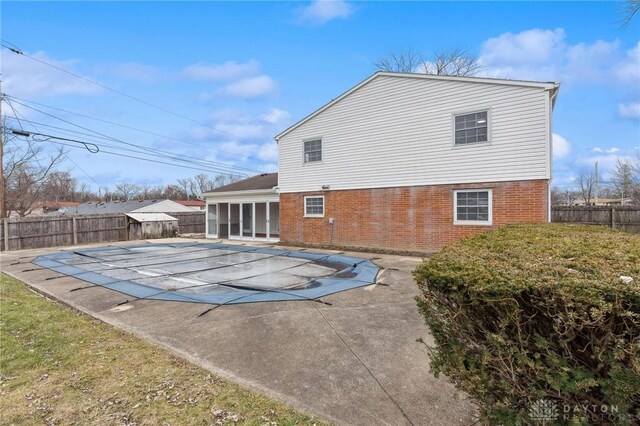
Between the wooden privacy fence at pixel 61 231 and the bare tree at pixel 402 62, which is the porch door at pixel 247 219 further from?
the bare tree at pixel 402 62

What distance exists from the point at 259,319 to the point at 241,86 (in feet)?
102

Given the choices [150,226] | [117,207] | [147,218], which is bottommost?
[150,226]

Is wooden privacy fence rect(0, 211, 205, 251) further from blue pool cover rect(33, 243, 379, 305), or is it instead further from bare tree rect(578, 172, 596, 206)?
bare tree rect(578, 172, 596, 206)

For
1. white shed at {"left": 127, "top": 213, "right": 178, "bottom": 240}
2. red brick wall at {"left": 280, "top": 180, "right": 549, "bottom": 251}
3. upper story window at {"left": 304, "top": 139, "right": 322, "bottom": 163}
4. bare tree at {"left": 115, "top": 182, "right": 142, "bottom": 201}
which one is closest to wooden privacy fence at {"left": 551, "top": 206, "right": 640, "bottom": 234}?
red brick wall at {"left": 280, "top": 180, "right": 549, "bottom": 251}

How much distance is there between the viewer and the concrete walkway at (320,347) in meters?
2.84

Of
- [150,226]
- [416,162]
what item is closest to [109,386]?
[416,162]

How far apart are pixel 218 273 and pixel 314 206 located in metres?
6.63

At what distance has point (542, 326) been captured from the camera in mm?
1745

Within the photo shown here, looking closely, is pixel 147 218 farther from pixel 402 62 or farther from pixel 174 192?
pixel 174 192

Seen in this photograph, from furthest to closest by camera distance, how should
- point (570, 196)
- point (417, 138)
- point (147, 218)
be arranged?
point (570, 196), point (147, 218), point (417, 138)

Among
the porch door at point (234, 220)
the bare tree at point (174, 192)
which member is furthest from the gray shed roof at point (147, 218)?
the bare tree at point (174, 192)

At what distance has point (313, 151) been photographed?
568 inches

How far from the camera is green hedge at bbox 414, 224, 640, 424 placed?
1.51 meters

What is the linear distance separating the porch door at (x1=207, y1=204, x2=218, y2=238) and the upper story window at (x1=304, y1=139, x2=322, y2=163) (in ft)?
25.2
